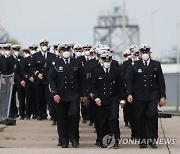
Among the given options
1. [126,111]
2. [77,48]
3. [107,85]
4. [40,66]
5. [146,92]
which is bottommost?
[126,111]

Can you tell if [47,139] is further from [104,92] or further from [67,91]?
[104,92]

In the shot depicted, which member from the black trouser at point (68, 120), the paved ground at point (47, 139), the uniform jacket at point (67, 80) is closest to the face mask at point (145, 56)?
the uniform jacket at point (67, 80)

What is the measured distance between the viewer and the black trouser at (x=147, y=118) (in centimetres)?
1551

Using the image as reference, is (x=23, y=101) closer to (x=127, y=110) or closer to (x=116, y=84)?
(x=127, y=110)

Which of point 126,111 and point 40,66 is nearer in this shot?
point 126,111

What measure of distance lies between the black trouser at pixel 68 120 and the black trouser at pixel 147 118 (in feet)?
4.39

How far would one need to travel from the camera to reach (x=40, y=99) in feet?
70.2

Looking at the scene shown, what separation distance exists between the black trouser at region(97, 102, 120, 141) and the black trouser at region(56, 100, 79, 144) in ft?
1.68

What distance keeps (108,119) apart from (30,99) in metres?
6.64

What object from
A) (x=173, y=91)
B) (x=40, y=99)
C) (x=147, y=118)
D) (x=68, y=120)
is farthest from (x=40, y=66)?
(x=173, y=91)

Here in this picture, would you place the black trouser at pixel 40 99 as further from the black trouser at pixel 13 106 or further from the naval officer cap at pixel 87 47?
the naval officer cap at pixel 87 47

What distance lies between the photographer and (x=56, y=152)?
14.6 metres

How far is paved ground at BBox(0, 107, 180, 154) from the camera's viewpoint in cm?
1484

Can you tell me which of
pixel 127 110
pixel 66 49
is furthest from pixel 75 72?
pixel 127 110
